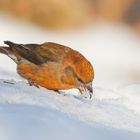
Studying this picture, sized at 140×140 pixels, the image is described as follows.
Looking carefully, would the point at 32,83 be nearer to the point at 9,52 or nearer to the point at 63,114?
the point at 9,52

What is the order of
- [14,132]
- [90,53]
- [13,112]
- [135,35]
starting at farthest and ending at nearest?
[135,35] → [90,53] → [13,112] → [14,132]

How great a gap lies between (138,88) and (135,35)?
4900 millimetres

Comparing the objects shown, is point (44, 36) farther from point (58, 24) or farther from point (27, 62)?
point (27, 62)

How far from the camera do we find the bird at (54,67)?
11.6ft

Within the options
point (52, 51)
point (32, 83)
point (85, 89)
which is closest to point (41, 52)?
point (52, 51)

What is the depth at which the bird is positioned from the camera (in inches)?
139

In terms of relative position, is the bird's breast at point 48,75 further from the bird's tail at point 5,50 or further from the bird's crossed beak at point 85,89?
the bird's tail at point 5,50

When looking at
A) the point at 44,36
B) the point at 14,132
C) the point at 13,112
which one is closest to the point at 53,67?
the point at 13,112

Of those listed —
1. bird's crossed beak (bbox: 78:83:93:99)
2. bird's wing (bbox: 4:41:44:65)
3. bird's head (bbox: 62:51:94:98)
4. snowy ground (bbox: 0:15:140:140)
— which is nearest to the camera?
snowy ground (bbox: 0:15:140:140)

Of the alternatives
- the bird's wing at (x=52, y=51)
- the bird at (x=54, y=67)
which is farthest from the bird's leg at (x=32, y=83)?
the bird's wing at (x=52, y=51)

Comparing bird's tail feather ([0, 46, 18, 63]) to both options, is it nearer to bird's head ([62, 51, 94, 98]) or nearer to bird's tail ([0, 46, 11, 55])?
bird's tail ([0, 46, 11, 55])

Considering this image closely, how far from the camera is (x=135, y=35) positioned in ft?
33.3

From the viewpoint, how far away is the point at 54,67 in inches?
144

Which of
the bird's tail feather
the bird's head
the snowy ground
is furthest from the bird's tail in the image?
the bird's head
